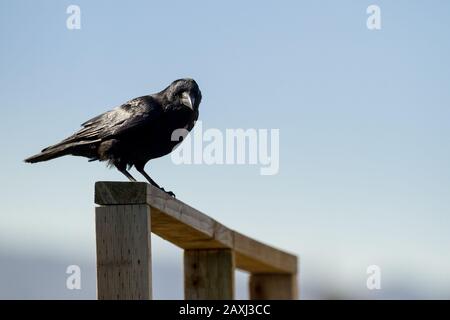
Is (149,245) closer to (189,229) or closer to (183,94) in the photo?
(189,229)

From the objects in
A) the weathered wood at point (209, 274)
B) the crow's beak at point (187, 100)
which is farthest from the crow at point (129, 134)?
the weathered wood at point (209, 274)

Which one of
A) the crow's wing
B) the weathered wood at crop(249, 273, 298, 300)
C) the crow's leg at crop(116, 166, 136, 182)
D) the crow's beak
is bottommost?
the weathered wood at crop(249, 273, 298, 300)

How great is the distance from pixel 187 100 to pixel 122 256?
3.33 metres

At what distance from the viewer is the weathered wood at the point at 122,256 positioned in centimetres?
473

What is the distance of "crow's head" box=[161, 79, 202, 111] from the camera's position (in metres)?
7.93

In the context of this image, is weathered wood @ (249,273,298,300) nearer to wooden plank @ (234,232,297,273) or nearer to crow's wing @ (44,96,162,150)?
wooden plank @ (234,232,297,273)

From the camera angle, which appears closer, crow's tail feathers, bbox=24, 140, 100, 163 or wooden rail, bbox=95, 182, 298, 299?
wooden rail, bbox=95, 182, 298, 299

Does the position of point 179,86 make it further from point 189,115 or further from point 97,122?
point 97,122

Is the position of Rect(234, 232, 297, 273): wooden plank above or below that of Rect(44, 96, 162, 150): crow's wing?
below

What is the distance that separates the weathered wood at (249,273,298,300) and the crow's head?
149cm

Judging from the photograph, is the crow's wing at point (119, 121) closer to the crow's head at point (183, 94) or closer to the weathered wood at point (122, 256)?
the crow's head at point (183, 94)

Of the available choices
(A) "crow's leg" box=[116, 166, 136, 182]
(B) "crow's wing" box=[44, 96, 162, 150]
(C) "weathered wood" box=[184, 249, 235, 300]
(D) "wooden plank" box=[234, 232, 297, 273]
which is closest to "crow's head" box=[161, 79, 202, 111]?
(B) "crow's wing" box=[44, 96, 162, 150]

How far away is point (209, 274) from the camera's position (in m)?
6.28
